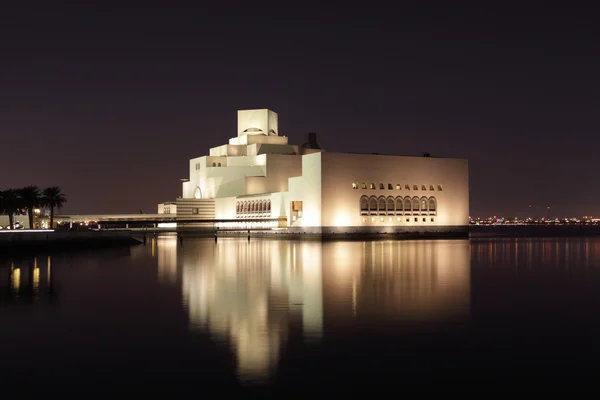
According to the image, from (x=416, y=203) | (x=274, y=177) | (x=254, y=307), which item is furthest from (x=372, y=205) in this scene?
(x=254, y=307)

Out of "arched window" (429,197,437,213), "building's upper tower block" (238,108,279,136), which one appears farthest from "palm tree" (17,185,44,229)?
"arched window" (429,197,437,213)

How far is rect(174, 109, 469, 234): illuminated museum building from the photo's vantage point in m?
81.8

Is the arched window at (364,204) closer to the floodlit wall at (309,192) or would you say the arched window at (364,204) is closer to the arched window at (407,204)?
the arched window at (407,204)

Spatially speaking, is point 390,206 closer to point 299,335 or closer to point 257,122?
point 257,122

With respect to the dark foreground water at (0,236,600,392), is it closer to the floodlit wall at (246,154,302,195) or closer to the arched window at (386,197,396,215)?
the arched window at (386,197,396,215)

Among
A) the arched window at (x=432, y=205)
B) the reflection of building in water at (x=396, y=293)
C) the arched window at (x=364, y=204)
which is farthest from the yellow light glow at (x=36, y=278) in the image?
the arched window at (x=432, y=205)

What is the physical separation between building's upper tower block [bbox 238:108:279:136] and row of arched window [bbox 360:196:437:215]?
3231cm

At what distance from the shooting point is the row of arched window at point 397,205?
274 ft

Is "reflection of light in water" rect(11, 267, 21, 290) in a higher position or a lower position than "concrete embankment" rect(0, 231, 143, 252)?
lower

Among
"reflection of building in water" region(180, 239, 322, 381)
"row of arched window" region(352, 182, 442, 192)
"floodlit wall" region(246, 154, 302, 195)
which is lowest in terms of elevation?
"reflection of building in water" region(180, 239, 322, 381)

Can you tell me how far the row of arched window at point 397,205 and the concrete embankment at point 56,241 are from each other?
114ft

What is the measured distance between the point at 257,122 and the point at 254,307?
321ft

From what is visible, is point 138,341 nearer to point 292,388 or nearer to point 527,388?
point 292,388

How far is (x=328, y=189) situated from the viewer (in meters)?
80.9
